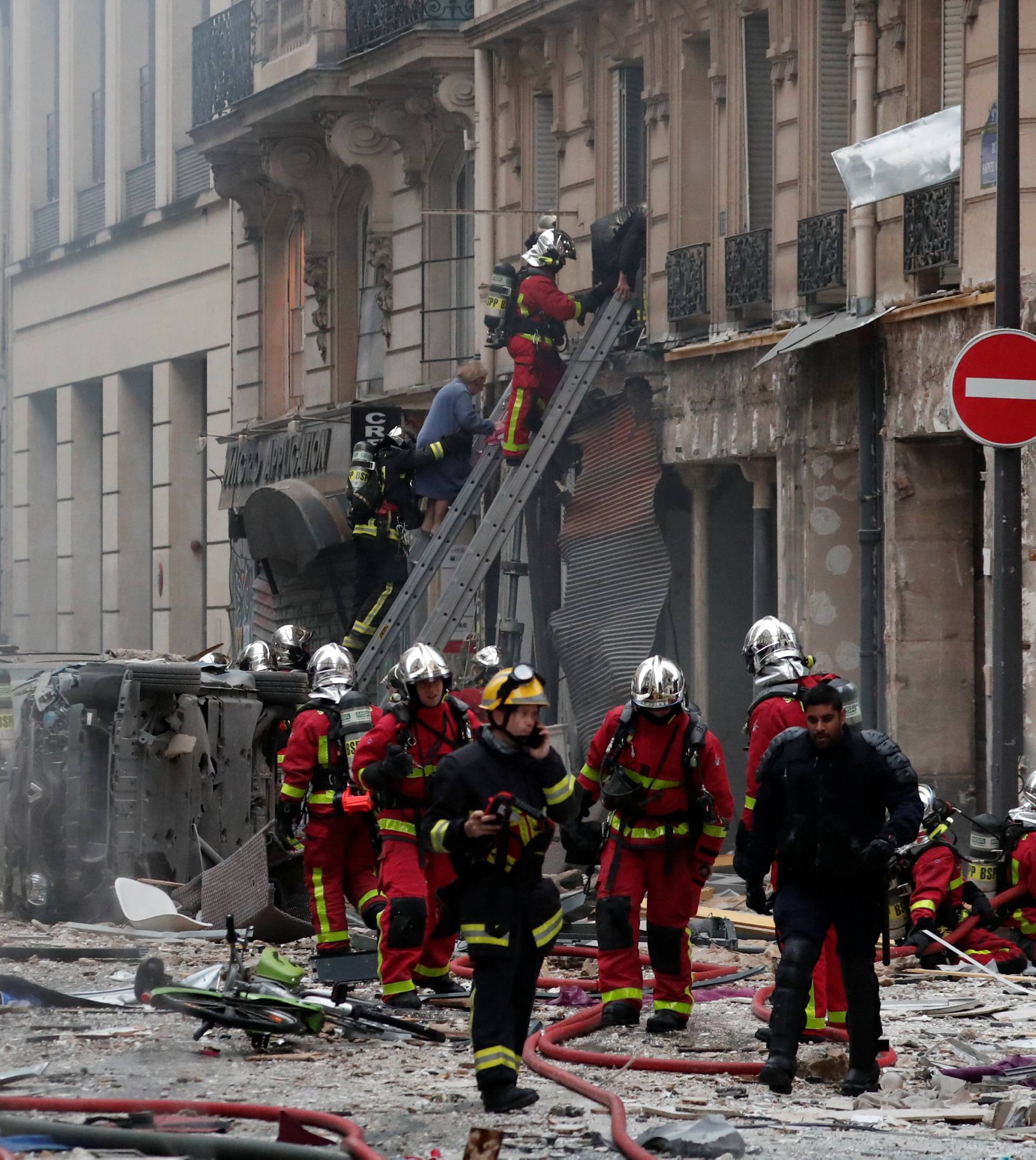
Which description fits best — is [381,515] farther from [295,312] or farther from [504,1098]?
[504,1098]

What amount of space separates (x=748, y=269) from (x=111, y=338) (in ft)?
56.3

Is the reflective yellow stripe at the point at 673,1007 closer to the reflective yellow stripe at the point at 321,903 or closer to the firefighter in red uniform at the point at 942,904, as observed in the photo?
the firefighter in red uniform at the point at 942,904

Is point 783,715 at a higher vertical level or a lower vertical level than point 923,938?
higher

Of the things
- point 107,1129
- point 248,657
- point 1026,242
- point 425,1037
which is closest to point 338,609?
point 248,657

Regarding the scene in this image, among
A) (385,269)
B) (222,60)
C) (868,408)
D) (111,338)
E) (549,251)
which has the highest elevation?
(222,60)

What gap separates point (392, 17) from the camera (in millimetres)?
23625

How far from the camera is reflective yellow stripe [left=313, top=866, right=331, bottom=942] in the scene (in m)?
11.6

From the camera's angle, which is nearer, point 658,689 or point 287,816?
point 658,689

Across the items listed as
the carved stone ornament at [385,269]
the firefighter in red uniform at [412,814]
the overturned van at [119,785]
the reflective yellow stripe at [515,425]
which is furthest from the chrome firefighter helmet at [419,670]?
the carved stone ornament at [385,269]

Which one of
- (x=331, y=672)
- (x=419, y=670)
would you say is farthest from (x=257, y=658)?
(x=419, y=670)

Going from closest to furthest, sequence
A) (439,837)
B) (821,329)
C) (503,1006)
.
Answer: (503,1006) → (439,837) → (821,329)

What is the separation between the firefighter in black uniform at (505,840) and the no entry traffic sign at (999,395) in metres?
3.45

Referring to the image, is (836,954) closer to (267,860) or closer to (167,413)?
(267,860)

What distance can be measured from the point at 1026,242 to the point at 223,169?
14733 mm
